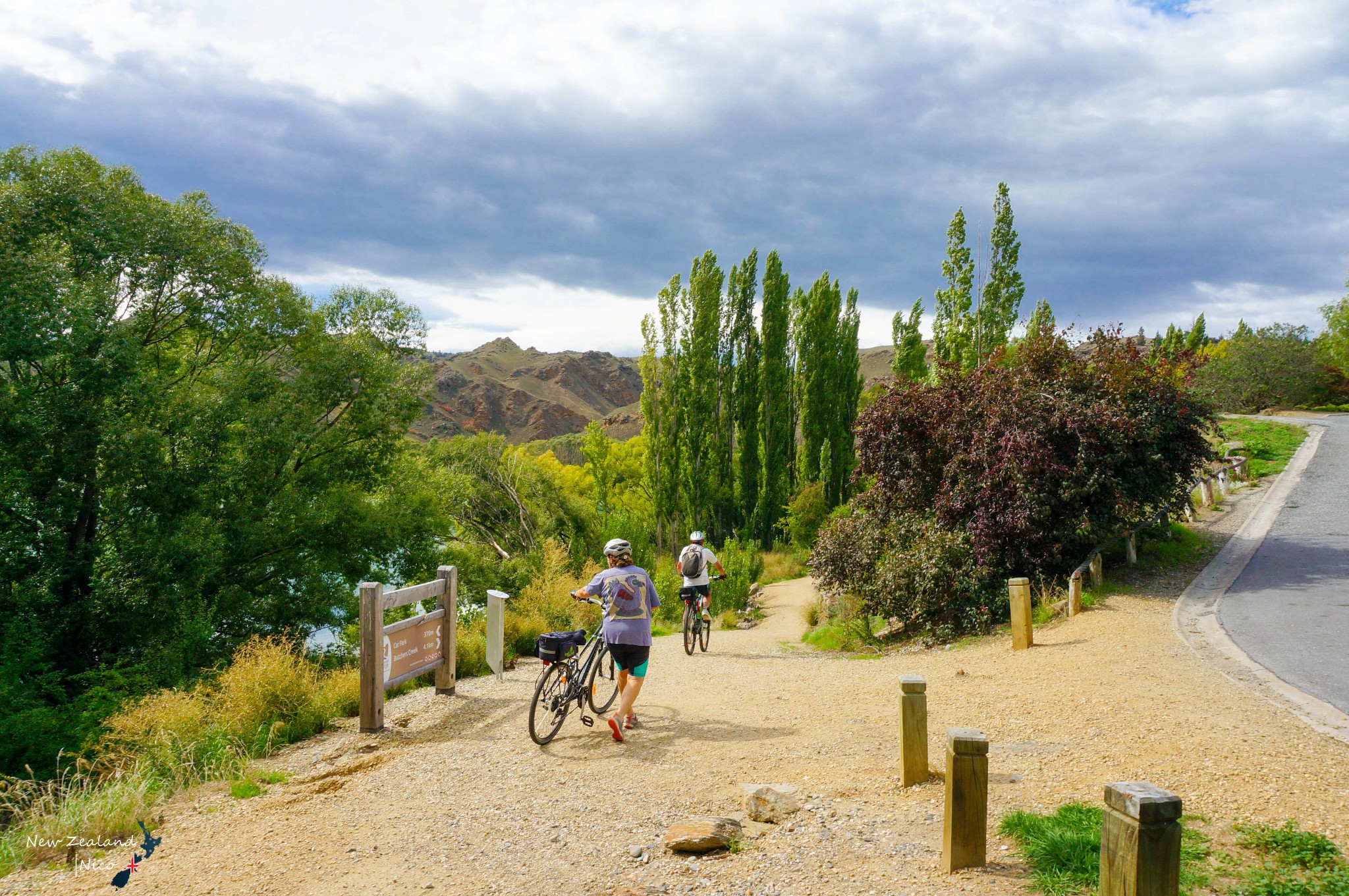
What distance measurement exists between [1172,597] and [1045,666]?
4.25 meters

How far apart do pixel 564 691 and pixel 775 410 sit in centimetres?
3057

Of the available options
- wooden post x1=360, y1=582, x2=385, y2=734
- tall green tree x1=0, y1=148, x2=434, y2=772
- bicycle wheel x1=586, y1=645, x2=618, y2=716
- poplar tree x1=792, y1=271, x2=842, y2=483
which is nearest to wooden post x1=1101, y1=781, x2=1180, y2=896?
bicycle wheel x1=586, y1=645, x2=618, y2=716

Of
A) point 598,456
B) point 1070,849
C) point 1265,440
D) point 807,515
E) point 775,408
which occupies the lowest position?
point 807,515

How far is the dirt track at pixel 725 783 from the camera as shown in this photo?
14.4 feet

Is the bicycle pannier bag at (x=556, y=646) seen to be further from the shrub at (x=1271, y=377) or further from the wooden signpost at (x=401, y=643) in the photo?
the shrub at (x=1271, y=377)

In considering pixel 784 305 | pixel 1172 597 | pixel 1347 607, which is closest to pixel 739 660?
pixel 1172 597

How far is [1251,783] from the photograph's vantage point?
479 cm

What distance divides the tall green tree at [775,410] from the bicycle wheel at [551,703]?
28.8m

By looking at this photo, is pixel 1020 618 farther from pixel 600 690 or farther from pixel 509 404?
pixel 509 404

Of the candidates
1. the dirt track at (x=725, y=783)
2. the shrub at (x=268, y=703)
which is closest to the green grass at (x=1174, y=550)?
the dirt track at (x=725, y=783)

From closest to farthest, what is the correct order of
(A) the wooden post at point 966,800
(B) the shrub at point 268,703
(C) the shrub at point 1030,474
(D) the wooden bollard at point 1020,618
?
(A) the wooden post at point 966,800, (B) the shrub at point 268,703, (D) the wooden bollard at point 1020,618, (C) the shrub at point 1030,474

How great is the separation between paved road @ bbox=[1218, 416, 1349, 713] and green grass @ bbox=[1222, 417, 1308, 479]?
5.31 m

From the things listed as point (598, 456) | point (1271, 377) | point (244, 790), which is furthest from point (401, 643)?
point (1271, 377)

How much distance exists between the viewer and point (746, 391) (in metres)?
36.7
